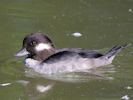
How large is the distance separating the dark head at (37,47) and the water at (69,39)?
0.89 ft

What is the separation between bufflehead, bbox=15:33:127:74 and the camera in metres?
9.87

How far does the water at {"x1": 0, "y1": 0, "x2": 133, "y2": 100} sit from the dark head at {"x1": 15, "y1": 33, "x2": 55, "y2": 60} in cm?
27

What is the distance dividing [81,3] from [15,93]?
5.59 metres

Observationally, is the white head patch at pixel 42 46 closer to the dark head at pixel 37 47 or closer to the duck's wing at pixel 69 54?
the dark head at pixel 37 47

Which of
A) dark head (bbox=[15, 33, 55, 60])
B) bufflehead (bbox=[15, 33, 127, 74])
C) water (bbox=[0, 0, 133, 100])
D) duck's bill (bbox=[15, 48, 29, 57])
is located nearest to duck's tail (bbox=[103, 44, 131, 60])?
bufflehead (bbox=[15, 33, 127, 74])

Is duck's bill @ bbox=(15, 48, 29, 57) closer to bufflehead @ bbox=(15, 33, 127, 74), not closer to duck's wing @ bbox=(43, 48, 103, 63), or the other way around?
bufflehead @ bbox=(15, 33, 127, 74)

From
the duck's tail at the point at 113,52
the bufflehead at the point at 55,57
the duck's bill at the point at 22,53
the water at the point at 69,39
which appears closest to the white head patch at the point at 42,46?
the bufflehead at the point at 55,57

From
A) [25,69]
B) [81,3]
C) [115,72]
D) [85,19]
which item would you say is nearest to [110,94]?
[115,72]

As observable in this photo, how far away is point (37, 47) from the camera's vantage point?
10.2 meters

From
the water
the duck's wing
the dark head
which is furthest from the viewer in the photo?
the dark head

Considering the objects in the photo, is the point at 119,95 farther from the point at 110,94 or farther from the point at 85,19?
the point at 85,19

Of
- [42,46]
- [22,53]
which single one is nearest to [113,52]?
[42,46]

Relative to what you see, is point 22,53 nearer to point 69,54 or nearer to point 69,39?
point 69,54

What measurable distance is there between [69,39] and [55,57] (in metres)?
1.47
